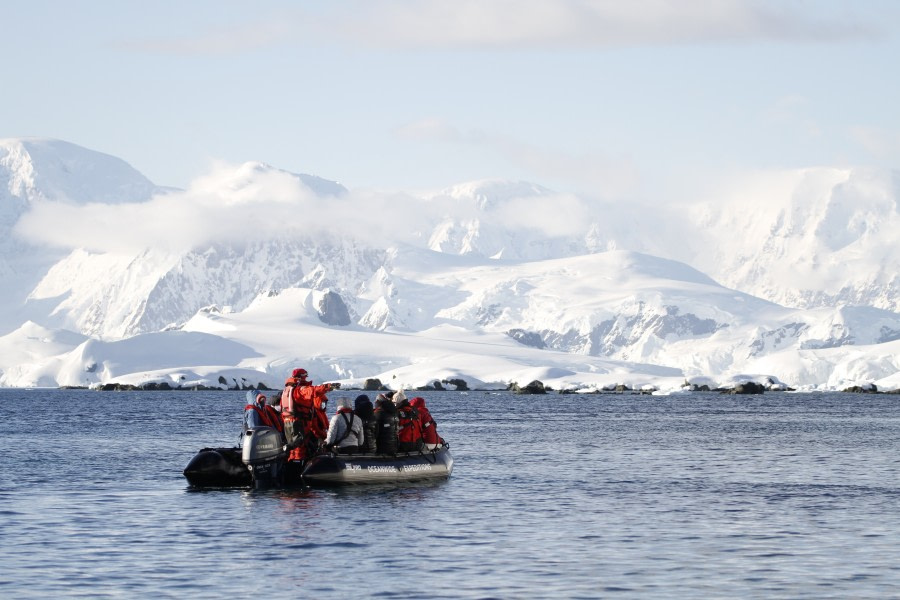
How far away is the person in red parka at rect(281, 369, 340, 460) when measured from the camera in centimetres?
4409

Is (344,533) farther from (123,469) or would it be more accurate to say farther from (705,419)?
(705,419)

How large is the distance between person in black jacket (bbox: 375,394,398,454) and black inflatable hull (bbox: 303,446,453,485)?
36 centimetres

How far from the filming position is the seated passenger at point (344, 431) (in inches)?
1751

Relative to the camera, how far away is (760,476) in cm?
5153

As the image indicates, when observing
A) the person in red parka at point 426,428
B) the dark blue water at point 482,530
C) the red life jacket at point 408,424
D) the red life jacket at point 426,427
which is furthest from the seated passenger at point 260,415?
the red life jacket at point 426,427

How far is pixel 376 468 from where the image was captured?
4544 centimetres

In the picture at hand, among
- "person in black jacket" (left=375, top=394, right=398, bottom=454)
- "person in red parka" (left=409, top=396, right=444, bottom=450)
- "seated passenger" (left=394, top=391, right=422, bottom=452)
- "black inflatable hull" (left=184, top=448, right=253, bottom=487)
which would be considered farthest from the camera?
"person in red parka" (left=409, top=396, right=444, bottom=450)

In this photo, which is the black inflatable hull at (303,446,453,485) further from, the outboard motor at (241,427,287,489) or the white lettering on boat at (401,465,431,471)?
the outboard motor at (241,427,287,489)

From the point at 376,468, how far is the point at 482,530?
33.2 ft

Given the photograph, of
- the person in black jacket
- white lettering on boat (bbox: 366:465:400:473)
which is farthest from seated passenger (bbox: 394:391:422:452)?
white lettering on boat (bbox: 366:465:400:473)

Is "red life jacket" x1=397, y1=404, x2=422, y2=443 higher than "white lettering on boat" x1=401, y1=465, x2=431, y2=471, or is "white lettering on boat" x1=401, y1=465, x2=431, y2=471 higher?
"red life jacket" x1=397, y1=404, x2=422, y2=443

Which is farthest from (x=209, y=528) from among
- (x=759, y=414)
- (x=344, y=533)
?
(x=759, y=414)

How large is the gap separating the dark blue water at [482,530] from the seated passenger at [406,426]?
2132mm

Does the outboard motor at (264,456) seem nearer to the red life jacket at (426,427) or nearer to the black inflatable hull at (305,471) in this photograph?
the black inflatable hull at (305,471)
